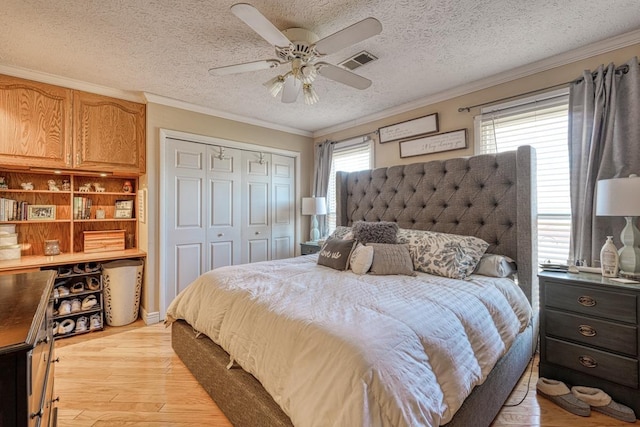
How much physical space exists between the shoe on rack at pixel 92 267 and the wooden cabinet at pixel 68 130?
3.17 feet

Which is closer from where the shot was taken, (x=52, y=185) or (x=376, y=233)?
(x=376, y=233)

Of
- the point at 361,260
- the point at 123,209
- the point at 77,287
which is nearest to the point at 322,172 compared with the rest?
the point at 361,260

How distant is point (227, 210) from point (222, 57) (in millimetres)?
1858

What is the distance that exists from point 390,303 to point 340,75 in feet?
4.79

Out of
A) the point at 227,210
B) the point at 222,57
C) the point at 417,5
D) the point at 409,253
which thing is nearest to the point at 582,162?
the point at 409,253

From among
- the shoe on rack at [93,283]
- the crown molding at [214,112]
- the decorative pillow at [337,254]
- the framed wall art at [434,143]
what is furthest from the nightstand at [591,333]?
the shoe on rack at [93,283]

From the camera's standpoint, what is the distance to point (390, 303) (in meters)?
Result: 1.44

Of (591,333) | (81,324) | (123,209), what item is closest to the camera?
(591,333)

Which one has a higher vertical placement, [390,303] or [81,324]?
[390,303]

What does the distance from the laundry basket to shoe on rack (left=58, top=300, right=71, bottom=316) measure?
0.29 meters

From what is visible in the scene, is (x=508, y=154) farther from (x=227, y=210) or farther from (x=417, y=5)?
(x=227, y=210)

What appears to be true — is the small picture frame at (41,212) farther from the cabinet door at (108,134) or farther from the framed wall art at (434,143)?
the framed wall art at (434,143)

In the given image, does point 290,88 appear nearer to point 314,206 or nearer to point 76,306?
point 314,206

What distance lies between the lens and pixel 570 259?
2.13 m
